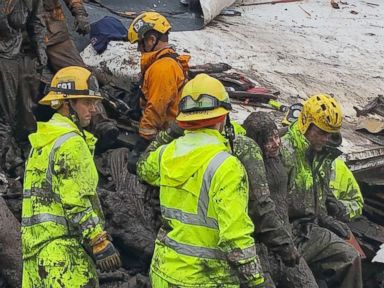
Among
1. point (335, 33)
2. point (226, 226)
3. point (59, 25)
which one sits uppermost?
point (226, 226)

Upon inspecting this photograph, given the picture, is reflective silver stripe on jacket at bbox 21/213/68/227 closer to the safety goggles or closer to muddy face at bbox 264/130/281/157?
the safety goggles

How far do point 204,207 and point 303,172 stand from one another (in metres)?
2.36

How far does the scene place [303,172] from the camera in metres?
6.88

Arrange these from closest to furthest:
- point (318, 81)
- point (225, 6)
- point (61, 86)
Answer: point (61, 86), point (318, 81), point (225, 6)

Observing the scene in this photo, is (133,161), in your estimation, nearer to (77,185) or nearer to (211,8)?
(77,185)

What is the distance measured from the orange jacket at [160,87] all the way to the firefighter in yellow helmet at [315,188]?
135 cm

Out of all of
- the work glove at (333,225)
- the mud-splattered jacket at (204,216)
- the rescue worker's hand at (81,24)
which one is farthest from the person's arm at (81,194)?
the rescue worker's hand at (81,24)

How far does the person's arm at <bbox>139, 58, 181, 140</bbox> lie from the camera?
7750 millimetres

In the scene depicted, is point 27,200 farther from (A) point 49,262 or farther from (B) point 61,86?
(B) point 61,86

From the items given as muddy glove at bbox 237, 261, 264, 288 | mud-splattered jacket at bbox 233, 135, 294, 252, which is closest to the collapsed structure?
mud-splattered jacket at bbox 233, 135, 294, 252

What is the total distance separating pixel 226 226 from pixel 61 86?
58.1 inches

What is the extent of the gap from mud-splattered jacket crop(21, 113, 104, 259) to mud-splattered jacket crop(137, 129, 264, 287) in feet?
1.50

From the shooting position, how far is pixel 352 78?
11203 mm

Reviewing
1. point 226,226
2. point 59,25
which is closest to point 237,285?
point 226,226
